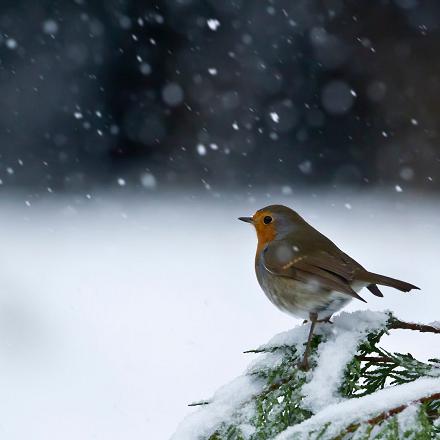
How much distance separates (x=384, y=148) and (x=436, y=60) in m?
1.18

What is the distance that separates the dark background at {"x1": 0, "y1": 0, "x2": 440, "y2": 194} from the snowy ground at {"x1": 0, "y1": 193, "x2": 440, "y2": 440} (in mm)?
487

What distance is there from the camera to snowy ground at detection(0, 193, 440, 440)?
206 inches

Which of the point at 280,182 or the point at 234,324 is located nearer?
the point at 234,324

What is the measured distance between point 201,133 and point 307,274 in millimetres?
8016

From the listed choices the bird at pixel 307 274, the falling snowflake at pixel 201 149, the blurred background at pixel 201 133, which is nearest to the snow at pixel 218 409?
the bird at pixel 307 274

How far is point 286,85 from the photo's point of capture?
9656mm

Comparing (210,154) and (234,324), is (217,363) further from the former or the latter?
(210,154)

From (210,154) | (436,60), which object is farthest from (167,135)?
(436,60)

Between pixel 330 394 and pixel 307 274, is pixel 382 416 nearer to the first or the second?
pixel 330 394

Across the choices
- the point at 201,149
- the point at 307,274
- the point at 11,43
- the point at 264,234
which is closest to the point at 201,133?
the point at 201,149

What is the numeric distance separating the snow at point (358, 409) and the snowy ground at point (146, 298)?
12.0ft

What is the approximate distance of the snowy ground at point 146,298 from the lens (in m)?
5.22

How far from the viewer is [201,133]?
395 inches

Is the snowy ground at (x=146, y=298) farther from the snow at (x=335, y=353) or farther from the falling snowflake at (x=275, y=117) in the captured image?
the snow at (x=335, y=353)
